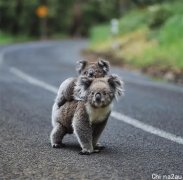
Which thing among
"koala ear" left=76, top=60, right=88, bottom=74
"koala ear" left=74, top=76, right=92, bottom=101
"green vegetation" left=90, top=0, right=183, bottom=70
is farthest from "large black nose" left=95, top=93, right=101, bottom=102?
"green vegetation" left=90, top=0, right=183, bottom=70

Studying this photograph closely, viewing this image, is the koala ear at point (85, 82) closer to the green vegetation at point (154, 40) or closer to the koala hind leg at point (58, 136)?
the koala hind leg at point (58, 136)

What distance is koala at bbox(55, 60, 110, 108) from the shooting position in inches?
289

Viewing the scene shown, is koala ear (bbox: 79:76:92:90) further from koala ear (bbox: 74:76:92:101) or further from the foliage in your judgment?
the foliage

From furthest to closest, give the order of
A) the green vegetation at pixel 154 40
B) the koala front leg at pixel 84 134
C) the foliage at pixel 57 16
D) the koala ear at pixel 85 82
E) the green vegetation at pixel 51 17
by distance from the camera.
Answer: the foliage at pixel 57 16, the green vegetation at pixel 51 17, the green vegetation at pixel 154 40, the koala front leg at pixel 84 134, the koala ear at pixel 85 82

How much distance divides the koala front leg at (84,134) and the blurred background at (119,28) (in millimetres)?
9977

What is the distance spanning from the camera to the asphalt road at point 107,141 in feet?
19.8

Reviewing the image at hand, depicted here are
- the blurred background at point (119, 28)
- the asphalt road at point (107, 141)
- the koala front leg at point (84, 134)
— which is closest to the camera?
the asphalt road at point (107, 141)

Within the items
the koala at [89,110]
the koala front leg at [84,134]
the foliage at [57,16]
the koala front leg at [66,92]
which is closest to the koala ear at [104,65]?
the koala front leg at [66,92]

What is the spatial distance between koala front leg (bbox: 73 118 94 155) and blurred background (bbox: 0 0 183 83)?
9.98m

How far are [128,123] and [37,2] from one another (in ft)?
197

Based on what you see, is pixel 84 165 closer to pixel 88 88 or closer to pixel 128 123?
pixel 88 88

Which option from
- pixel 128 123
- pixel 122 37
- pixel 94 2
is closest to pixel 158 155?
pixel 128 123

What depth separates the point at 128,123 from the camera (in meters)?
9.48

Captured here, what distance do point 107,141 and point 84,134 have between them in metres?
1.04
